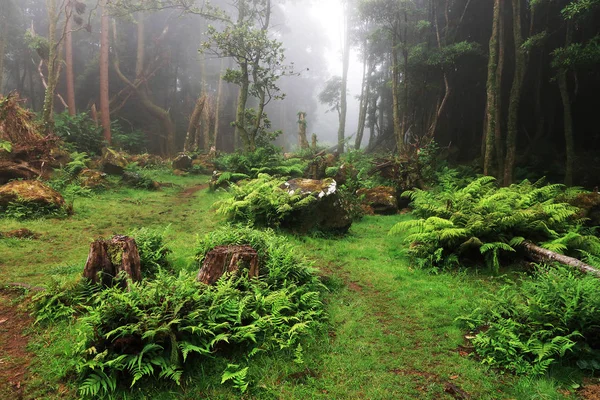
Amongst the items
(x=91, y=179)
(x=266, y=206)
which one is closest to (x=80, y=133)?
(x=91, y=179)

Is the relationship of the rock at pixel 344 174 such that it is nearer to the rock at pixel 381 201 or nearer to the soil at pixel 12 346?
the rock at pixel 381 201

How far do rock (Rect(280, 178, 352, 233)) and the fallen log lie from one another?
13.3ft

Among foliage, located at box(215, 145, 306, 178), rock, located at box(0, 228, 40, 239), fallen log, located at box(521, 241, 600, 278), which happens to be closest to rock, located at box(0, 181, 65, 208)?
rock, located at box(0, 228, 40, 239)

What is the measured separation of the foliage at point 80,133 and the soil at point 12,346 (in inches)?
606

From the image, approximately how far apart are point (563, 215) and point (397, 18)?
1657 cm

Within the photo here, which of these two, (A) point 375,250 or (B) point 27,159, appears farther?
(B) point 27,159

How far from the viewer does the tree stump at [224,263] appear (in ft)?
15.1

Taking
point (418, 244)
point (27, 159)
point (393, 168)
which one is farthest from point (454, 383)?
point (27, 159)

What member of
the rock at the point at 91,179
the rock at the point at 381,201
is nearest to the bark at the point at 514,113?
the rock at the point at 381,201

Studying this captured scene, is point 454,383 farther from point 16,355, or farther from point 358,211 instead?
→ point 358,211

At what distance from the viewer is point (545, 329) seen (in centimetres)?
386

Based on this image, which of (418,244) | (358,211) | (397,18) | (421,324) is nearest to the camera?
(421,324)

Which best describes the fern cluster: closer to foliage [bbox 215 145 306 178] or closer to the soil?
the soil

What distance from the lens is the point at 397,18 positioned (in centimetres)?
1905
